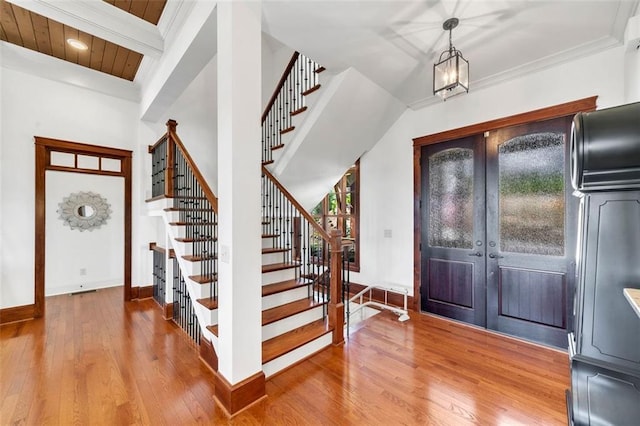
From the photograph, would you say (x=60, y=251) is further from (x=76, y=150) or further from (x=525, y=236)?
(x=525, y=236)

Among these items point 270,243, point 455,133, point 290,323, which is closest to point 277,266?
point 270,243

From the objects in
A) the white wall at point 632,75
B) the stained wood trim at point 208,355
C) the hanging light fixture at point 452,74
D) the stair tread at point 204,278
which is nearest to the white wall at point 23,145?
the stair tread at point 204,278

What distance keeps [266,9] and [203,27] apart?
0.57m

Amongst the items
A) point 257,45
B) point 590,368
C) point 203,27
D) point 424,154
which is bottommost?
point 590,368

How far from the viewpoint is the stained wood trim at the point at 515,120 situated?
262cm

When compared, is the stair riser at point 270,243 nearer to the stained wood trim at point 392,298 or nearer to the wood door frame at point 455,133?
the stained wood trim at point 392,298

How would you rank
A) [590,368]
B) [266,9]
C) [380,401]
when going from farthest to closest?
[266,9] → [380,401] → [590,368]

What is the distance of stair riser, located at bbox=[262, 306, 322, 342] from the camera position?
8.14 feet

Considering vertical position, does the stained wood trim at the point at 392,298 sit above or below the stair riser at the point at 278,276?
below

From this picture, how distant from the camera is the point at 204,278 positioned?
2586 millimetres

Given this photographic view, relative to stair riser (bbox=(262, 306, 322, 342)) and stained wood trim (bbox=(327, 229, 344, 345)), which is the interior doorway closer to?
stained wood trim (bbox=(327, 229, 344, 345))

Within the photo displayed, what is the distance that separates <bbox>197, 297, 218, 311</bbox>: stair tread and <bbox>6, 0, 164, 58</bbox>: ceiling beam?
2.95 meters

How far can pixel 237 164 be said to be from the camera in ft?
6.02

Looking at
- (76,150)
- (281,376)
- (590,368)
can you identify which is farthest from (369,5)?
(76,150)
